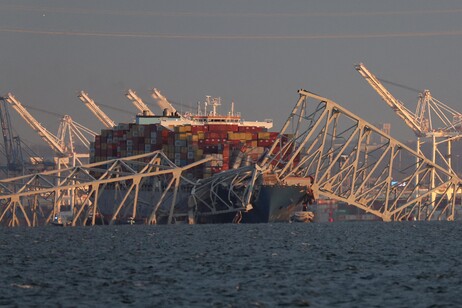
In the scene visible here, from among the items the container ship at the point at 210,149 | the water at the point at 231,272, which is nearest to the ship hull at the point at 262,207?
the container ship at the point at 210,149

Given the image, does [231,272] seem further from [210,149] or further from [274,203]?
[210,149]

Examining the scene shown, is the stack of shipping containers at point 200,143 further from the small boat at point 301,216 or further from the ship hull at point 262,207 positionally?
the small boat at point 301,216

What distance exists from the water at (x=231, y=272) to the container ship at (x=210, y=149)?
119 ft

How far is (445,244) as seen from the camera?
108812 millimetres

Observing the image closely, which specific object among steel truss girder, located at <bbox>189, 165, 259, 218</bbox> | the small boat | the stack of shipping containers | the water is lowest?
the water

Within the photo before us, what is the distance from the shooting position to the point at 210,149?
172750 millimetres

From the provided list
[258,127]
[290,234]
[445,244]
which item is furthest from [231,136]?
[445,244]

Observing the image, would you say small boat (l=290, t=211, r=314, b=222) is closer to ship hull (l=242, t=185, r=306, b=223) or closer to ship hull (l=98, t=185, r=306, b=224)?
ship hull (l=98, t=185, r=306, b=224)

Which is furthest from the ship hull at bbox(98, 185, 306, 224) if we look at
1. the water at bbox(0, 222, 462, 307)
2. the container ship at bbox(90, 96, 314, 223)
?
the water at bbox(0, 222, 462, 307)

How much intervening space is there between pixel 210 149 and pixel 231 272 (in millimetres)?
98257

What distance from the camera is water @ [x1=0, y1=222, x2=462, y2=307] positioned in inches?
2398

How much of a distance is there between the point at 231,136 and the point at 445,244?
68.7 meters

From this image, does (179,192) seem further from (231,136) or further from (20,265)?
(20,265)

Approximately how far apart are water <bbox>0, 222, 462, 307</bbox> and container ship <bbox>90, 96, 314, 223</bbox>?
3634cm
